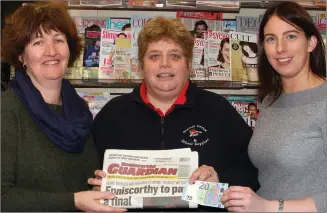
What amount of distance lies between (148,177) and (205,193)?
302 mm

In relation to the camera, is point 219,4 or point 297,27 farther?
point 219,4

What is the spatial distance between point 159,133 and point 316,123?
0.92 metres

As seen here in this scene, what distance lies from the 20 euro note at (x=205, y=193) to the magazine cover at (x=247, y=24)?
1915mm

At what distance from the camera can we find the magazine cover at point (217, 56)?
3.58 metres

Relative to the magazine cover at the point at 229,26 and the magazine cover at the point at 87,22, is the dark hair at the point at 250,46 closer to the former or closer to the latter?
the magazine cover at the point at 229,26

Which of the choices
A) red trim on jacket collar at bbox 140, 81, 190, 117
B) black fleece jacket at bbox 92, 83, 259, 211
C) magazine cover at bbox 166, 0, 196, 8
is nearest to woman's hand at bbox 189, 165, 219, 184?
black fleece jacket at bbox 92, 83, 259, 211

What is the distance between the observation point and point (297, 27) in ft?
7.73

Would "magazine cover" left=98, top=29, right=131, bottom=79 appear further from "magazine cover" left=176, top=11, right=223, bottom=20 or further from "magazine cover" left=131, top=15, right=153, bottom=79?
"magazine cover" left=176, top=11, right=223, bottom=20

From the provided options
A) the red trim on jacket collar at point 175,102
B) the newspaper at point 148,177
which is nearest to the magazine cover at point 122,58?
the red trim on jacket collar at point 175,102

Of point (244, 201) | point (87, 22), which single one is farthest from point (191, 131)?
point (87, 22)

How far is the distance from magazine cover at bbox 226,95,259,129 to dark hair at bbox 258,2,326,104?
3.07 feet

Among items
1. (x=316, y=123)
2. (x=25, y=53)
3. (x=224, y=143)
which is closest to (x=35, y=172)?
(x=25, y=53)

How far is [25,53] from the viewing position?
2.40 meters

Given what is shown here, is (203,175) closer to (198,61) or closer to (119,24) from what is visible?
(198,61)
